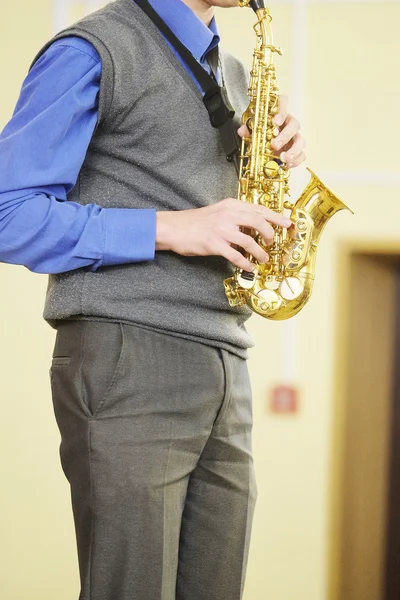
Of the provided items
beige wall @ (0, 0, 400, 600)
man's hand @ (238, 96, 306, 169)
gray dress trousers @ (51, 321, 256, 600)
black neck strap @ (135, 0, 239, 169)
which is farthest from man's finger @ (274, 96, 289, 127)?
beige wall @ (0, 0, 400, 600)

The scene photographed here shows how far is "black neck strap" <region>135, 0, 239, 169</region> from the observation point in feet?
4.43

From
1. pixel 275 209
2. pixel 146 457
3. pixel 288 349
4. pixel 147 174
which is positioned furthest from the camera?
pixel 288 349

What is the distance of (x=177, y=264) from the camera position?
1324mm

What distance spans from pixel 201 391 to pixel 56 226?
1.10 ft

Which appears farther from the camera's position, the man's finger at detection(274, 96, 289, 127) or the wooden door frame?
the wooden door frame

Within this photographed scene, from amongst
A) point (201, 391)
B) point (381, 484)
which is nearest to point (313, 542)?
point (381, 484)

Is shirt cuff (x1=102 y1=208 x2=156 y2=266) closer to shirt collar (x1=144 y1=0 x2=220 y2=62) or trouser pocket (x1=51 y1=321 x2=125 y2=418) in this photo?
trouser pocket (x1=51 y1=321 x2=125 y2=418)

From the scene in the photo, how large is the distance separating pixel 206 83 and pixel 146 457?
62 cm

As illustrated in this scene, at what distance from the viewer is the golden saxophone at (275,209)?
1387 mm

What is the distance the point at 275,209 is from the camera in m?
1.47

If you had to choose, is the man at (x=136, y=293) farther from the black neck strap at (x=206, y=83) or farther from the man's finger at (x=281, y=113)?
the man's finger at (x=281, y=113)

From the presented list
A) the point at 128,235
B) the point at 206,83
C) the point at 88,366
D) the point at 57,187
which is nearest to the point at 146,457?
the point at 88,366

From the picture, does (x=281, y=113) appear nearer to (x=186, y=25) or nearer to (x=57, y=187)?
(x=186, y=25)

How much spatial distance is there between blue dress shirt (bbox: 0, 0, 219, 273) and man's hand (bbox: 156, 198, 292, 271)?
3 cm
